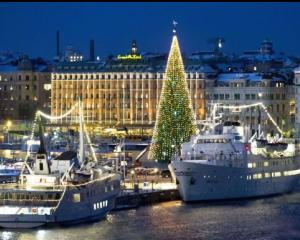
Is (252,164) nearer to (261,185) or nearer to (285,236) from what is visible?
(261,185)

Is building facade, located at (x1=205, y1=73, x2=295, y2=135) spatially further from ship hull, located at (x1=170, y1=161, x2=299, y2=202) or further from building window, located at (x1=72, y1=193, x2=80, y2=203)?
building window, located at (x1=72, y1=193, x2=80, y2=203)

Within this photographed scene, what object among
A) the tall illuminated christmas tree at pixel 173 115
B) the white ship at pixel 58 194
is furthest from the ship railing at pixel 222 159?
the white ship at pixel 58 194

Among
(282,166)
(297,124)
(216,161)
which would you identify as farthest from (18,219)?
(297,124)

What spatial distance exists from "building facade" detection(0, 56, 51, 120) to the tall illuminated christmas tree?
41536 millimetres

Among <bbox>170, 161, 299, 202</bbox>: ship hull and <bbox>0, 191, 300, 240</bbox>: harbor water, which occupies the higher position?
<bbox>170, 161, 299, 202</bbox>: ship hull

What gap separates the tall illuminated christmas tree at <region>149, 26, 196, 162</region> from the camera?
185 ft

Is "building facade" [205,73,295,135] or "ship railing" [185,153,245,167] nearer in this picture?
"ship railing" [185,153,245,167]

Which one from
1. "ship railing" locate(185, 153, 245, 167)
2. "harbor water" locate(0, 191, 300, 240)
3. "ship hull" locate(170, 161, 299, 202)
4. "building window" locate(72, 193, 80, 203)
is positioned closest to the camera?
"harbor water" locate(0, 191, 300, 240)

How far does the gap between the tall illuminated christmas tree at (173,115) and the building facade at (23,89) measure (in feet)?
136

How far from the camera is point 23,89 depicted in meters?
98.1

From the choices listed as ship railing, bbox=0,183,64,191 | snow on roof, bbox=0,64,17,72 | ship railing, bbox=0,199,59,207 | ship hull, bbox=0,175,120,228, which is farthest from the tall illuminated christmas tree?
snow on roof, bbox=0,64,17,72

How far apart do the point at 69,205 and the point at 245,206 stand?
30.5 ft

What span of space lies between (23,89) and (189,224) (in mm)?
57637

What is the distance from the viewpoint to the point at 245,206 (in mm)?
47625
